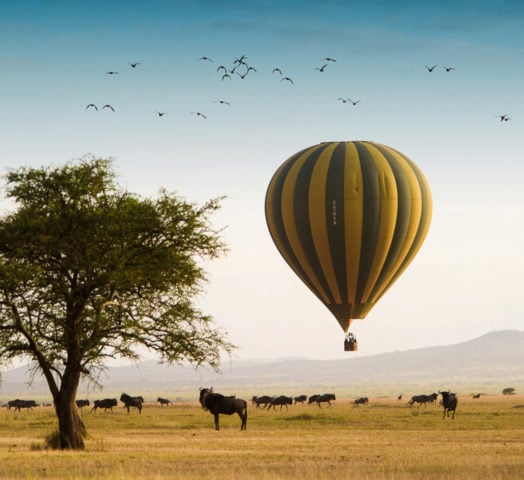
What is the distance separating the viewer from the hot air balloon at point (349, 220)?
65.1 m

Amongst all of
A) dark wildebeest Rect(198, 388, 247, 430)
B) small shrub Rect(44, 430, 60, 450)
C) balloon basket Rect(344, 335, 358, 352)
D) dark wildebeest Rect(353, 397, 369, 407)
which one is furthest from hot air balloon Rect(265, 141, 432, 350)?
dark wildebeest Rect(353, 397, 369, 407)

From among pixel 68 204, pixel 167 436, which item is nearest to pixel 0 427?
pixel 167 436

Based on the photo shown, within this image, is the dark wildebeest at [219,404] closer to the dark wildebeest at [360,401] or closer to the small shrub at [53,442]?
the small shrub at [53,442]

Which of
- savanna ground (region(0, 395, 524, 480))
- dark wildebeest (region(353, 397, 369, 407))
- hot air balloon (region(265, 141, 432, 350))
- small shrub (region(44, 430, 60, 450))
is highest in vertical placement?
hot air balloon (region(265, 141, 432, 350))

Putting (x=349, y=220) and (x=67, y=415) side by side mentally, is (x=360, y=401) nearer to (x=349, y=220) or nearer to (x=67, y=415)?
(x=349, y=220)

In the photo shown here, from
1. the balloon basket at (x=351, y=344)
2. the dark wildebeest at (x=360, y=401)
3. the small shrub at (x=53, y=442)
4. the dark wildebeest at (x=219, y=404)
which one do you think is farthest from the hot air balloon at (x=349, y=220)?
the dark wildebeest at (x=360, y=401)

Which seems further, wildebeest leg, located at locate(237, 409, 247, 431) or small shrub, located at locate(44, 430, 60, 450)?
wildebeest leg, located at locate(237, 409, 247, 431)

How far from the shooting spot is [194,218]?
1601 inches

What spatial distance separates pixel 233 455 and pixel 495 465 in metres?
9.24

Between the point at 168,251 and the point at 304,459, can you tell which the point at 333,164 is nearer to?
the point at 168,251

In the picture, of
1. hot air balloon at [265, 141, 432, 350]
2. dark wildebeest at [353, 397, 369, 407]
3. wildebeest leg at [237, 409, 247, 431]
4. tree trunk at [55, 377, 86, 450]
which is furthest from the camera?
dark wildebeest at [353, 397, 369, 407]

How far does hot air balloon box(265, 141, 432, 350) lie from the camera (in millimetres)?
65062

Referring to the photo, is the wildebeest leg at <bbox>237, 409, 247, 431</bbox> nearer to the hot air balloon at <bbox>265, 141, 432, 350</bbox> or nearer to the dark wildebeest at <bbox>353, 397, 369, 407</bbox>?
the hot air balloon at <bbox>265, 141, 432, 350</bbox>

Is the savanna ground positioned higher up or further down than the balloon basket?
further down
